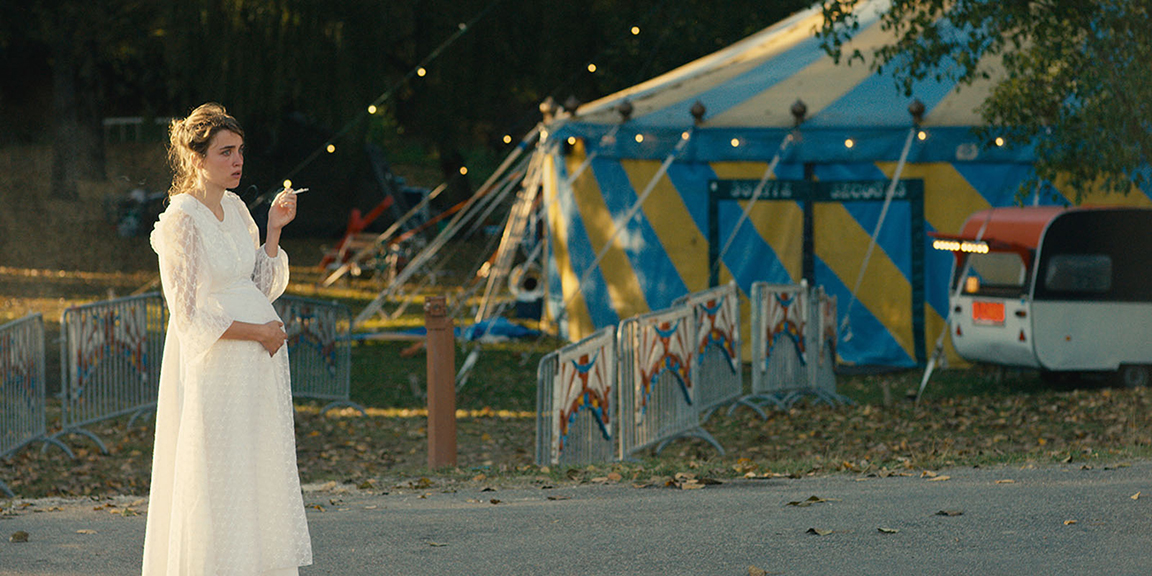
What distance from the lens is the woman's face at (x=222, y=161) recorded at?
183 inches

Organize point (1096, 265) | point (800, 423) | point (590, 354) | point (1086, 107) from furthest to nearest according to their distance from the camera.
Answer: point (1096, 265), point (800, 423), point (1086, 107), point (590, 354)

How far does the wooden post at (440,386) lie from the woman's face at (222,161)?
3970mm

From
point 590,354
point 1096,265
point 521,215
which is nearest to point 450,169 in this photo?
point 521,215

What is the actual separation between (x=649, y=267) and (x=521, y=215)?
1597 mm

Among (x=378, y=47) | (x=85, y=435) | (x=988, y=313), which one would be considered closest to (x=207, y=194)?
(x=85, y=435)

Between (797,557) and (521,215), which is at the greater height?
(521,215)

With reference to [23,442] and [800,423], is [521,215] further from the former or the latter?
[23,442]

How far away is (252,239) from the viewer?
4.88 metres

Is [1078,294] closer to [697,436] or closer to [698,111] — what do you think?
[697,436]

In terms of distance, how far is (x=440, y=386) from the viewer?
28.2ft

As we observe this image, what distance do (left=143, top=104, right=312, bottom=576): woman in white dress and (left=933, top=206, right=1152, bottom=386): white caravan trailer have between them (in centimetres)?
888

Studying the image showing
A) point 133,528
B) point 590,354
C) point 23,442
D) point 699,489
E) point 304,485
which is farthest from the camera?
point 23,442

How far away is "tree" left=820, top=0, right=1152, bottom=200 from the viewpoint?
406 inches

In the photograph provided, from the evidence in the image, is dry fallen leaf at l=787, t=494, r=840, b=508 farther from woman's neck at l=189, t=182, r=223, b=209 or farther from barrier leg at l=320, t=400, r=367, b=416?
barrier leg at l=320, t=400, r=367, b=416
